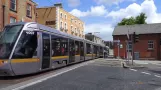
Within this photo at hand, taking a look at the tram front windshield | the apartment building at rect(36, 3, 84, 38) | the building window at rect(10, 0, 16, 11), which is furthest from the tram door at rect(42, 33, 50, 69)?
the apartment building at rect(36, 3, 84, 38)

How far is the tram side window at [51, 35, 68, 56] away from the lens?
17.4m

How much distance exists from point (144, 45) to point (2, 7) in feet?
107

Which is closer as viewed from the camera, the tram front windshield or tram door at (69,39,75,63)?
the tram front windshield

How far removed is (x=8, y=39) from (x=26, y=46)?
1012 mm

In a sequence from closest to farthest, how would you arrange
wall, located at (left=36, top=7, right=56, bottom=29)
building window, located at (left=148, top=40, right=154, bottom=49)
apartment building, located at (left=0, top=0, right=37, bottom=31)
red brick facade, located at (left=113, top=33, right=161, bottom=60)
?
1. apartment building, located at (left=0, top=0, right=37, bottom=31)
2. red brick facade, located at (left=113, top=33, right=161, bottom=60)
3. building window, located at (left=148, top=40, right=154, bottom=49)
4. wall, located at (left=36, top=7, right=56, bottom=29)

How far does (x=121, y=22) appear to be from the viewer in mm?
80812

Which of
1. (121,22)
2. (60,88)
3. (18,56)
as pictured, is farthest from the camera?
(121,22)

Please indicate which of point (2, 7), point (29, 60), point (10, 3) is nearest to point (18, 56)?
point (29, 60)

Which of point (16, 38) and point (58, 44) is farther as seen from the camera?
point (58, 44)

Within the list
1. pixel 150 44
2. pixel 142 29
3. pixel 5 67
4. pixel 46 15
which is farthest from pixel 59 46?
pixel 142 29

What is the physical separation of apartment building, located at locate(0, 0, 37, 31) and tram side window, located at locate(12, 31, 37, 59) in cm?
1804

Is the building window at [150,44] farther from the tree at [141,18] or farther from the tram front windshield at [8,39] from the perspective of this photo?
the tram front windshield at [8,39]

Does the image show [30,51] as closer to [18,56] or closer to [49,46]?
[18,56]

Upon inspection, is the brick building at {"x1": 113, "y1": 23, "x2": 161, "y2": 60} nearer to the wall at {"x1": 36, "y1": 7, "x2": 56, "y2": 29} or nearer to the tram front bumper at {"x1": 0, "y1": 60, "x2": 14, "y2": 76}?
the wall at {"x1": 36, "y1": 7, "x2": 56, "y2": 29}
